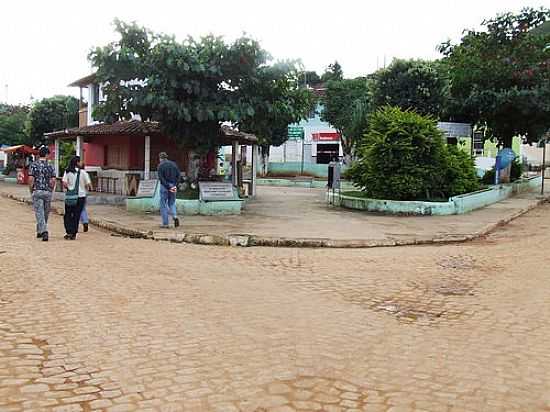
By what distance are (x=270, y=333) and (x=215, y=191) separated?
38.4 feet

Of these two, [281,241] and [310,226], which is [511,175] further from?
[281,241]

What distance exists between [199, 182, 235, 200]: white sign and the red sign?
32.0 m

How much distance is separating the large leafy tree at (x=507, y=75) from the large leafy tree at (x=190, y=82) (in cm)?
930

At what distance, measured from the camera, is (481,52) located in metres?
23.7

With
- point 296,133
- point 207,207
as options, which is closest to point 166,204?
point 207,207

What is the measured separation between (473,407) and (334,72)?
209 feet

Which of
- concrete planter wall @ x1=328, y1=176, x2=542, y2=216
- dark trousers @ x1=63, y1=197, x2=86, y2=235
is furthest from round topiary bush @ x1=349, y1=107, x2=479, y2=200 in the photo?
dark trousers @ x1=63, y1=197, x2=86, y2=235

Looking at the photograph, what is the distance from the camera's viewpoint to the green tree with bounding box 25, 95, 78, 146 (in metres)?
37.7

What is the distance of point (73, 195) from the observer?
1182cm

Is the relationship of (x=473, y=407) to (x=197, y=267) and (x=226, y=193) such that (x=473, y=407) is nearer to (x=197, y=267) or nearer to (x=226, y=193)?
(x=197, y=267)

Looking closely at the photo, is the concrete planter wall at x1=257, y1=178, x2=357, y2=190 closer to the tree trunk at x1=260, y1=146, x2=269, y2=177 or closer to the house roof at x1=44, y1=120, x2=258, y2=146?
the tree trunk at x1=260, y1=146, x2=269, y2=177

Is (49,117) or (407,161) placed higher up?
(49,117)

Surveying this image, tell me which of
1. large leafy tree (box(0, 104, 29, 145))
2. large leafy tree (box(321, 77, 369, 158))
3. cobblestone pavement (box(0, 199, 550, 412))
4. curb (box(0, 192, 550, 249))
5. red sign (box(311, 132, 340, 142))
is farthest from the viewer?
red sign (box(311, 132, 340, 142))

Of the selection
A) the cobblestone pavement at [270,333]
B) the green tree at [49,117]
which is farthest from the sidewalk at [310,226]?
the green tree at [49,117]
